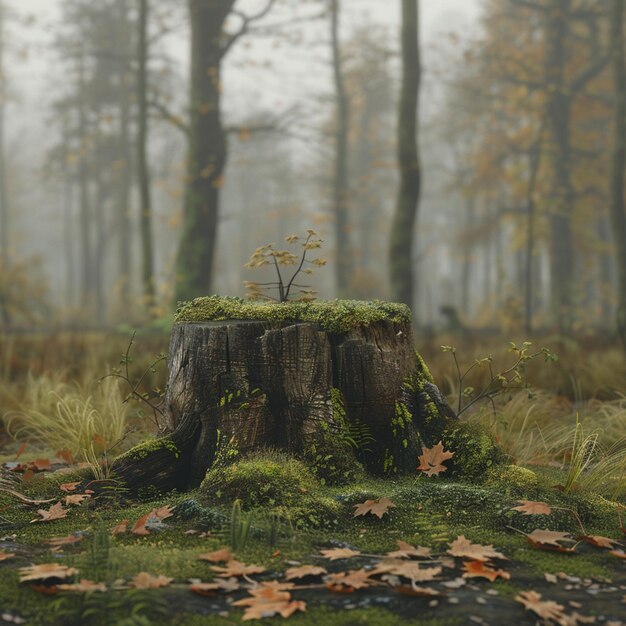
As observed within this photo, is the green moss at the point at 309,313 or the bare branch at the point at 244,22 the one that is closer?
the green moss at the point at 309,313

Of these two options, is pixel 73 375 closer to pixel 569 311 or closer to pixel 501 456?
pixel 501 456

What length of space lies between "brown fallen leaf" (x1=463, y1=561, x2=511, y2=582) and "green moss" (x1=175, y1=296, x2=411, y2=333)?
1.51m

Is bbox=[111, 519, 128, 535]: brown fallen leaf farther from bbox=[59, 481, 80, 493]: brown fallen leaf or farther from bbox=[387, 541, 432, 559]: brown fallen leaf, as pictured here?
bbox=[387, 541, 432, 559]: brown fallen leaf

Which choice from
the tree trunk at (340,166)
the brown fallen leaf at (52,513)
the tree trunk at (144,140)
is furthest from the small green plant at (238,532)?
the tree trunk at (340,166)

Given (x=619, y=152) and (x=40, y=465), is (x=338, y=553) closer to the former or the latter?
(x=40, y=465)

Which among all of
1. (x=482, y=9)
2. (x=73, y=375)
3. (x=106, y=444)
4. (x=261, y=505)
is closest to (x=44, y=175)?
(x=482, y=9)

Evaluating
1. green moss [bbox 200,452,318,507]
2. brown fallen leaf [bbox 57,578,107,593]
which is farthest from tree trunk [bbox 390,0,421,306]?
brown fallen leaf [bbox 57,578,107,593]

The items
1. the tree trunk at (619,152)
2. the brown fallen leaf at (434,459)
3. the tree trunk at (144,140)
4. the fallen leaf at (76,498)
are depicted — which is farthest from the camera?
the tree trunk at (144,140)

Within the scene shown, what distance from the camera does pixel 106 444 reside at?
496 centimetres

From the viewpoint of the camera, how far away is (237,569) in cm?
277

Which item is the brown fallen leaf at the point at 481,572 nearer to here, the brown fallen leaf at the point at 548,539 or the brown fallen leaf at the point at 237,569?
the brown fallen leaf at the point at 548,539

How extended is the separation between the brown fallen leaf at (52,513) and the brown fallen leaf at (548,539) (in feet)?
7.76

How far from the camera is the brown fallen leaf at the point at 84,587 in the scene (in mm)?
2467

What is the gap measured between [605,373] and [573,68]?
50.1 ft
